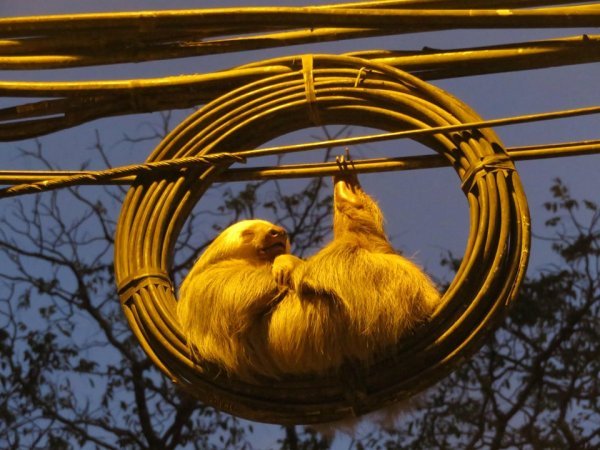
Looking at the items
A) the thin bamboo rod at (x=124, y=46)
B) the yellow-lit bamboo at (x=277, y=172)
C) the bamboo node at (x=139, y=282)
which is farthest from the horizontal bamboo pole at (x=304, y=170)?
the thin bamboo rod at (x=124, y=46)

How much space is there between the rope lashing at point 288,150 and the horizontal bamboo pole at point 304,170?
44 mm

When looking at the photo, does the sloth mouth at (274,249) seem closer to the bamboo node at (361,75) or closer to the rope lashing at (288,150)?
the rope lashing at (288,150)

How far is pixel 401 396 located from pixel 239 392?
434 millimetres

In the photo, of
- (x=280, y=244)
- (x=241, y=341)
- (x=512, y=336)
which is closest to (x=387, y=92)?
(x=280, y=244)

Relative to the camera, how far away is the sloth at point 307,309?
425 cm

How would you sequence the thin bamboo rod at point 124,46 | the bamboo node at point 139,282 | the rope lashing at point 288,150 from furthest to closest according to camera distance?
the thin bamboo rod at point 124,46 → the bamboo node at point 139,282 → the rope lashing at point 288,150

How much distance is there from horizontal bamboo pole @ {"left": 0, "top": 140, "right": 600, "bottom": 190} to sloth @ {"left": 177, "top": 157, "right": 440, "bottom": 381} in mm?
228

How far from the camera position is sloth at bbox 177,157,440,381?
4246mm

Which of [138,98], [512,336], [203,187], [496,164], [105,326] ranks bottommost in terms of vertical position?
[496,164]

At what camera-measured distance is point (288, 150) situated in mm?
4430

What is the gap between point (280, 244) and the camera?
4.84 metres

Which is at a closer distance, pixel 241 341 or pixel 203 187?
pixel 241 341

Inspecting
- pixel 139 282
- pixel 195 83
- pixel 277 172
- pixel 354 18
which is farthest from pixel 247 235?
pixel 354 18

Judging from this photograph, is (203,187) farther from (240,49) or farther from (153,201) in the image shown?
(240,49)
